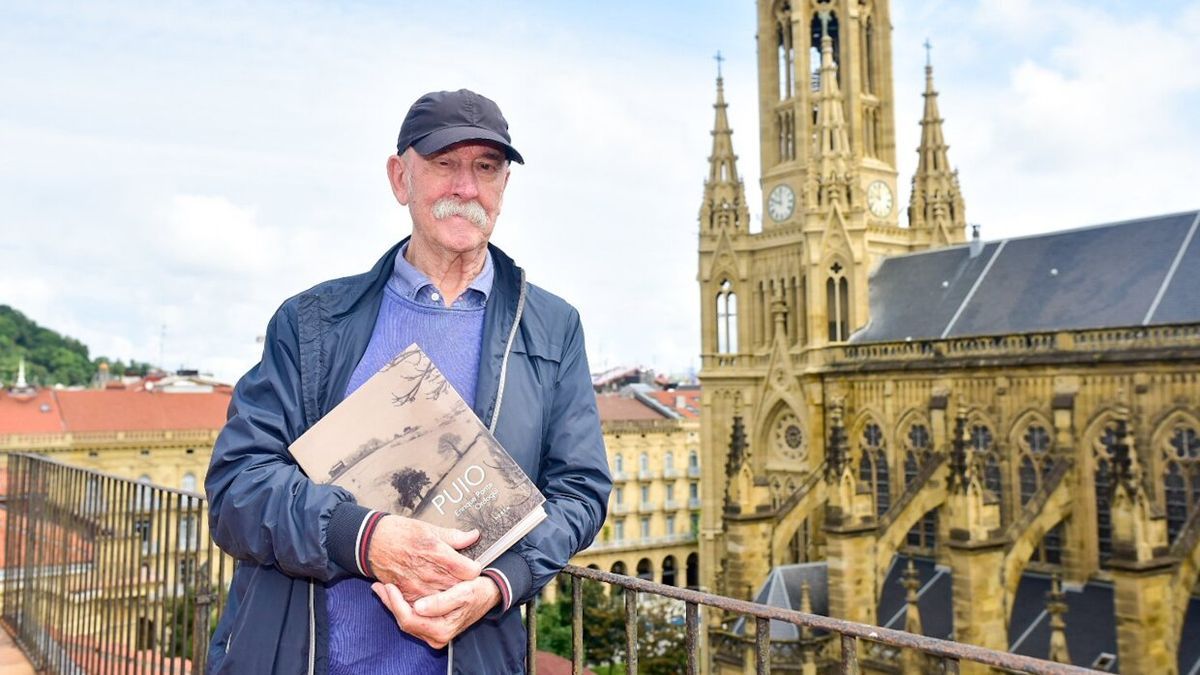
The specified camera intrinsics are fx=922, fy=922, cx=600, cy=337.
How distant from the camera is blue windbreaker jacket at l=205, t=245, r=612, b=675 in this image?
2.71 metres

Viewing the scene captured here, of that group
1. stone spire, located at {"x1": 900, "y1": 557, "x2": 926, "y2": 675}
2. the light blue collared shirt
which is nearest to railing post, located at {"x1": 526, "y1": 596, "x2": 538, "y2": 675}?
the light blue collared shirt

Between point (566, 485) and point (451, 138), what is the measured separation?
4.00ft

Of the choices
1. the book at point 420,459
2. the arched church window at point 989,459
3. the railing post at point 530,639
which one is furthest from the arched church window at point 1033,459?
the book at point 420,459

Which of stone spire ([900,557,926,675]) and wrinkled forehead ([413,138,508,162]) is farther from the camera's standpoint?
stone spire ([900,557,926,675])

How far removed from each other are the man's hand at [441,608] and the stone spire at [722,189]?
29.1 m

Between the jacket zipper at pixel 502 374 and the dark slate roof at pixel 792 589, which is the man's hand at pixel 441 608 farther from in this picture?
the dark slate roof at pixel 792 589

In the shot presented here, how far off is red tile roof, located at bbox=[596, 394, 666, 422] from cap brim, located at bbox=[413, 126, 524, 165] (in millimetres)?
53303

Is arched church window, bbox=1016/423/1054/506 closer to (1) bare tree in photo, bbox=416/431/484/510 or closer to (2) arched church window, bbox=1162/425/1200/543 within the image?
(2) arched church window, bbox=1162/425/1200/543

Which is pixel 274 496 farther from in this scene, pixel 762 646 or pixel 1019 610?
pixel 1019 610

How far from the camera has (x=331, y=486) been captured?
9.26 feet

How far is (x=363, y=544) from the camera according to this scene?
2662mm

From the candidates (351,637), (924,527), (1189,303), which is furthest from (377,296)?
(924,527)

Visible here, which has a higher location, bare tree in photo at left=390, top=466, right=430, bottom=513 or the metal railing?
bare tree in photo at left=390, top=466, right=430, bottom=513

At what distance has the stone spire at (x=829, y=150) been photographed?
28.4m
